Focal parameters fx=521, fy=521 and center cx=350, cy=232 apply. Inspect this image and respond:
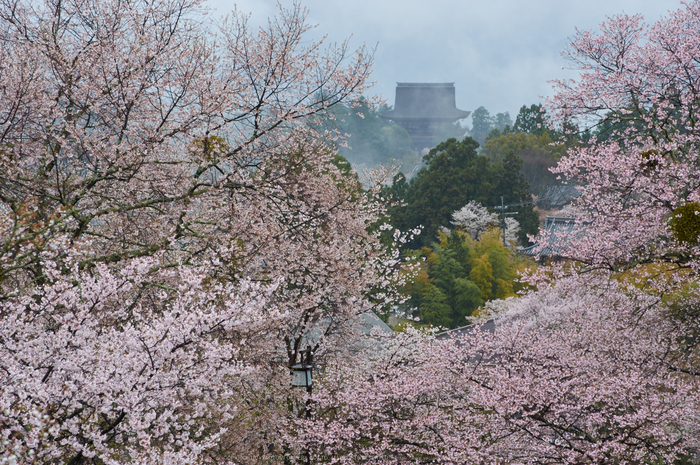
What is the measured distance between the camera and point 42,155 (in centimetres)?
682

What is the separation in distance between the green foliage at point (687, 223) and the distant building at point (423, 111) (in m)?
78.8

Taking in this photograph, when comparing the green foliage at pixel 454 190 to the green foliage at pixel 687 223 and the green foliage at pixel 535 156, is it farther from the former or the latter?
the green foliage at pixel 687 223

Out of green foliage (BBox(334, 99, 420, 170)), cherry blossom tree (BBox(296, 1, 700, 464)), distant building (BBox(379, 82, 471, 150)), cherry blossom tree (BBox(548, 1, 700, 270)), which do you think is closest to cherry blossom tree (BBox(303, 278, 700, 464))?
cherry blossom tree (BBox(296, 1, 700, 464))

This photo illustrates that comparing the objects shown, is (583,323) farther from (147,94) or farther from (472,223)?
(472,223)

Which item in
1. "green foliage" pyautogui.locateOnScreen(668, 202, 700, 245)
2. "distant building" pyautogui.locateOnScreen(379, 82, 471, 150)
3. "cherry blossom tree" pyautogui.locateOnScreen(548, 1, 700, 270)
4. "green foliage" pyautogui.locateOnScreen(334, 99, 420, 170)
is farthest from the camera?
"distant building" pyautogui.locateOnScreen(379, 82, 471, 150)

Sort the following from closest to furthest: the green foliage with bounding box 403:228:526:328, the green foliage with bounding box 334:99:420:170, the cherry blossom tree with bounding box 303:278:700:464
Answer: the cherry blossom tree with bounding box 303:278:700:464 → the green foliage with bounding box 403:228:526:328 → the green foliage with bounding box 334:99:420:170

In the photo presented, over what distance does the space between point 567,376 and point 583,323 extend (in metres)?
3.38

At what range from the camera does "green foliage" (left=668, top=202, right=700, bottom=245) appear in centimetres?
790

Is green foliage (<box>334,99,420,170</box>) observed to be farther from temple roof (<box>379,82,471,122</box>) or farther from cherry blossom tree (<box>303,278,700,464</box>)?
cherry blossom tree (<box>303,278,700,464</box>)

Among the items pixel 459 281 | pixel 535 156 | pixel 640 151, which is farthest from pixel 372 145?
pixel 640 151

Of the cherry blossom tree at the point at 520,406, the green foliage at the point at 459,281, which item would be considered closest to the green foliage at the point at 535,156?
the green foliage at the point at 459,281

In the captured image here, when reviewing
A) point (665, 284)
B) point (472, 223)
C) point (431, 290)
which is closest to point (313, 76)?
point (665, 284)

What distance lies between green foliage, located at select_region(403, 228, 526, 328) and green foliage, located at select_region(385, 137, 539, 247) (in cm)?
733

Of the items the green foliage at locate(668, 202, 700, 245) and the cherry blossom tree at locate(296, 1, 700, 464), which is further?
the green foliage at locate(668, 202, 700, 245)
